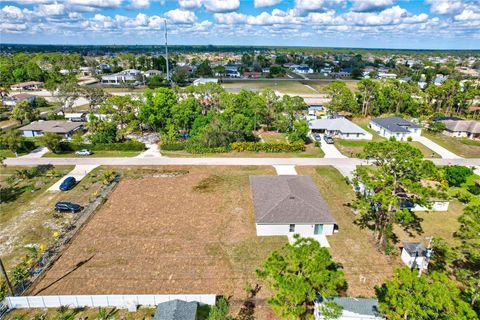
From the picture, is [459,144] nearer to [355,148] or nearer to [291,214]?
[355,148]

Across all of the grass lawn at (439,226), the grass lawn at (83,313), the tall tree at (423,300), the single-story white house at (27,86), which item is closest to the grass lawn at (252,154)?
the grass lawn at (439,226)

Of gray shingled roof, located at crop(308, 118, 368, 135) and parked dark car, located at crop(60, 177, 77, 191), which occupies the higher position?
gray shingled roof, located at crop(308, 118, 368, 135)

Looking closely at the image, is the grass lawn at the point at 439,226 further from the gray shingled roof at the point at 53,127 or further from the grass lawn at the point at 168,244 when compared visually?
the gray shingled roof at the point at 53,127

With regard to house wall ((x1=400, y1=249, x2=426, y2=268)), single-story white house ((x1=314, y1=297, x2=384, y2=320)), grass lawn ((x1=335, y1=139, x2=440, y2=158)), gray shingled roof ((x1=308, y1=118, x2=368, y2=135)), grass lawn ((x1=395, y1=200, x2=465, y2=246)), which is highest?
gray shingled roof ((x1=308, y1=118, x2=368, y2=135))

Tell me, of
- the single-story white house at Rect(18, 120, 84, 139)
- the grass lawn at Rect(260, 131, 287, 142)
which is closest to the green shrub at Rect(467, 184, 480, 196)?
the grass lawn at Rect(260, 131, 287, 142)

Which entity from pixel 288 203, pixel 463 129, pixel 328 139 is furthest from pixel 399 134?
pixel 288 203

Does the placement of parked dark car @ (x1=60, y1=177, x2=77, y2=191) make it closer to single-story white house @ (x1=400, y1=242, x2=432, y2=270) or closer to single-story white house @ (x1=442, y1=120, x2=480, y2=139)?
single-story white house @ (x1=400, y1=242, x2=432, y2=270)
